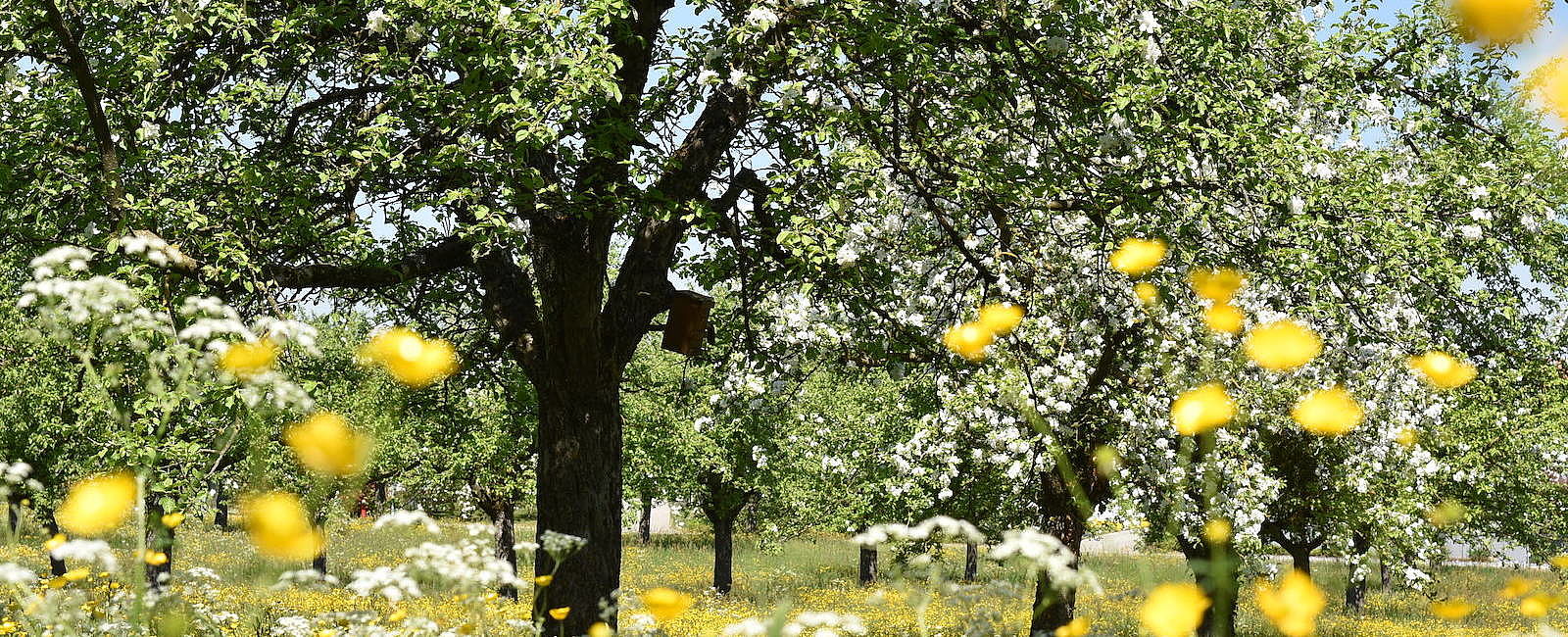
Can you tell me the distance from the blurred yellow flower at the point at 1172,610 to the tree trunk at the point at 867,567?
24639mm

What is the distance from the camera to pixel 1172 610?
6.64 ft

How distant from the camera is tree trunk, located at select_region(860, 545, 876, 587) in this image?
2650 centimetres

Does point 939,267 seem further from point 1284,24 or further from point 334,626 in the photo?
point 334,626

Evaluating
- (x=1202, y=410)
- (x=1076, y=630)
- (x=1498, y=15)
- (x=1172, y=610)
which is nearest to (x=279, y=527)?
(x=1076, y=630)

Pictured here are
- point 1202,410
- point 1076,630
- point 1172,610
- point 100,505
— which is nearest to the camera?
point 1172,610

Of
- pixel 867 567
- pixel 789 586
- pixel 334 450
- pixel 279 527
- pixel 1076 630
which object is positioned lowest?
pixel 789 586

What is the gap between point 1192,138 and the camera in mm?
6121

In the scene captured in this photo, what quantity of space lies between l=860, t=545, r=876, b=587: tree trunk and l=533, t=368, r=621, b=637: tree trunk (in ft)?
65.3

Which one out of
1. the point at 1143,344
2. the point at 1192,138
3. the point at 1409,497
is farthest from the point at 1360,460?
the point at 1192,138

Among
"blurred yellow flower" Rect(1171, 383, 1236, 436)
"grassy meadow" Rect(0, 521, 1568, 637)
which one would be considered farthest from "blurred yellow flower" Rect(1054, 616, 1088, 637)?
"grassy meadow" Rect(0, 521, 1568, 637)

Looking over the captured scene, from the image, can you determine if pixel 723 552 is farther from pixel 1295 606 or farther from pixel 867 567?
pixel 1295 606

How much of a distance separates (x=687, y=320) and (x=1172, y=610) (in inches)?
197

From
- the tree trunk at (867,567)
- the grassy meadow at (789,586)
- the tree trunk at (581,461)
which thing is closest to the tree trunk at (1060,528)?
the grassy meadow at (789,586)

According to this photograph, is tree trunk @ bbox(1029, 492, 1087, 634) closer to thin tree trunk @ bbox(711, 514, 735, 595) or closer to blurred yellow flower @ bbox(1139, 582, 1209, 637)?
blurred yellow flower @ bbox(1139, 582, 1209, 637)
